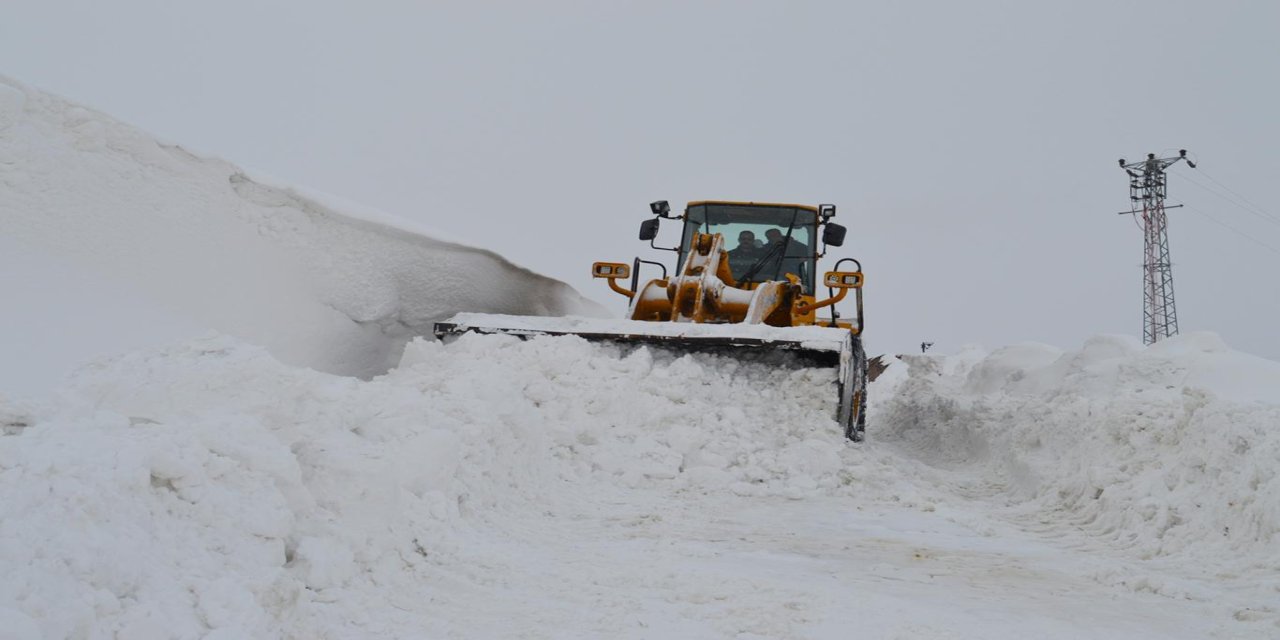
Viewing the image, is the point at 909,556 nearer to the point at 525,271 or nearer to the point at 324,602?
the point at 324,602

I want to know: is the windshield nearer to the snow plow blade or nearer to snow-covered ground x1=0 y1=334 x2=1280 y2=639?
the snow plow blade

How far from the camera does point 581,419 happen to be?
542 cm

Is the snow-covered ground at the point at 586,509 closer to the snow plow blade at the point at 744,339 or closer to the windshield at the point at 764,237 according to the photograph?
the snow plow blade at the point at 744,339

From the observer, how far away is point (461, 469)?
4.05m

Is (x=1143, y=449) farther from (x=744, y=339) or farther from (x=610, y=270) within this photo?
(x=610, y=270)

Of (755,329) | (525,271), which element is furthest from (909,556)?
(525,271)

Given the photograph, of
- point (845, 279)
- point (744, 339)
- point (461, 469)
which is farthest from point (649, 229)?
point (461, 469)

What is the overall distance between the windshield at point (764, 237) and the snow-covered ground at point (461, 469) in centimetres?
205

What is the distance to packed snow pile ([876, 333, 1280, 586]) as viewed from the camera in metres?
4.08

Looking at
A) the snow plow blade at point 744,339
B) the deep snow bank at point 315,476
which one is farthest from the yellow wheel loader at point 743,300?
the deep snow bank at point 315,476

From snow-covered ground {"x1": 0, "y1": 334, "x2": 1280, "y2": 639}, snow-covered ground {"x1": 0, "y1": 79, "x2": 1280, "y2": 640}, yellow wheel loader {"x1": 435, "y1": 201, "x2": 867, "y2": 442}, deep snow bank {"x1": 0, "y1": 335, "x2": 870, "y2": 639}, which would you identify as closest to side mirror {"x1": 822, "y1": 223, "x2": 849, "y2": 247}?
yellow wheel loader {"x1": 435, "y1": 201, "x2": 867, "y2": 442}

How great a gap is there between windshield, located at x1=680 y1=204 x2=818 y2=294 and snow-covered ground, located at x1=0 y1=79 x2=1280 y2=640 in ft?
6.73

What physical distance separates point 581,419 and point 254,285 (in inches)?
102

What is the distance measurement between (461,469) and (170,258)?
3029 mm
